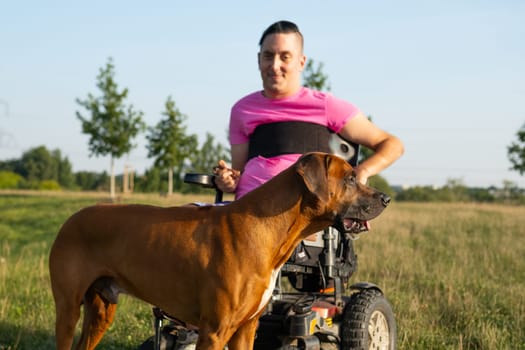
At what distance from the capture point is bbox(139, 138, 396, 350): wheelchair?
4.01 m

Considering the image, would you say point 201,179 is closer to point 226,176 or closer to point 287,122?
point 226,176

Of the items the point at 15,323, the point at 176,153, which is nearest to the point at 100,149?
the point at 176,153

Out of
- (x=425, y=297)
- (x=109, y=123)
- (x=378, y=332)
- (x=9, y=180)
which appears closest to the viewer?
(x=378, y=332)

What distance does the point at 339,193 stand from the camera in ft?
11.2

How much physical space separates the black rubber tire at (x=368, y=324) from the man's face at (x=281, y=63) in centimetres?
156

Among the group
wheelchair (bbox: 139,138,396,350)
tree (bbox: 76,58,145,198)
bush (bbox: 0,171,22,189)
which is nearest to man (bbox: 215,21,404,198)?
wheelchair (bbox: 139,138,396,350)

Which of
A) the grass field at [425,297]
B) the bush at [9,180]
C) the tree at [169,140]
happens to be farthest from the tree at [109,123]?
the bush at [9,180]

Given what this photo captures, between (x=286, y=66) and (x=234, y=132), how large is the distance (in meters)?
0.68

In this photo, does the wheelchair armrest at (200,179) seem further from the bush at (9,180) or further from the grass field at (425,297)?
the bush at (9,180)

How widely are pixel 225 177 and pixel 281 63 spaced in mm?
876

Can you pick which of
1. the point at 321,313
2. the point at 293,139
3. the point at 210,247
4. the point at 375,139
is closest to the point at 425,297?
the point at 321,313

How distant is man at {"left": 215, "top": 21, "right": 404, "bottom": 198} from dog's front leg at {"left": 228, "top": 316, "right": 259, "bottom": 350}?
109 centimetres

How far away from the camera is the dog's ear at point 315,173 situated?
10.8 ft

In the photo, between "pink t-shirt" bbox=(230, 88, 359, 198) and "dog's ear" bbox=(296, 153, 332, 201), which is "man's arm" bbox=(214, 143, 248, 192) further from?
"dog's ear" bbox=(296, 153, 332, 201)
